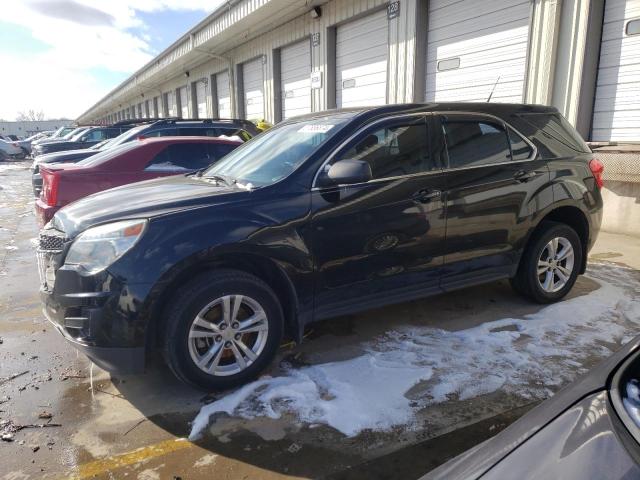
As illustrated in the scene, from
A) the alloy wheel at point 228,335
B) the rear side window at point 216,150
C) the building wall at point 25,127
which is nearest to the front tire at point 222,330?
the alloy wheel at point 228,335

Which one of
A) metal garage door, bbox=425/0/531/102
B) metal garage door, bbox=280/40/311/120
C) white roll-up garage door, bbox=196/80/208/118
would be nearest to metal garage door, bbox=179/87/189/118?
white roll-up garage door, bbox=196/80/208/118

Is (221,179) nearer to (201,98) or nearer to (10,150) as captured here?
(201,98)

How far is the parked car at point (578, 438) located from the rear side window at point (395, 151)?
2.31 m

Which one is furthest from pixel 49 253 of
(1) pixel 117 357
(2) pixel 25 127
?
(2) pixel 25 127

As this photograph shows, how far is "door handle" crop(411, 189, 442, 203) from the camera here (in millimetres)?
3607

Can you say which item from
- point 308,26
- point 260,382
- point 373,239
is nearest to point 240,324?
point 260,382

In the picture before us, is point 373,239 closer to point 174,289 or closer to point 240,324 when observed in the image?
point 240,324

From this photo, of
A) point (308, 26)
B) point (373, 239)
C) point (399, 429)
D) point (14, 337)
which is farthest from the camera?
point (308, 26)

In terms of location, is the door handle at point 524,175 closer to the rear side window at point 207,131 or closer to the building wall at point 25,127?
the rear side window at point 207,131

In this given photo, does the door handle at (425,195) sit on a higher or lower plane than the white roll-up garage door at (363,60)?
lower

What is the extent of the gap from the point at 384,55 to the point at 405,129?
7.96 meters

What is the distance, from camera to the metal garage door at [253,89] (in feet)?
55.5

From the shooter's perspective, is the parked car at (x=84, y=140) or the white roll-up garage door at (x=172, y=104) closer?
the parked car at (x=84, y=140)

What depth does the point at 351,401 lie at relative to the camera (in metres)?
2.98
